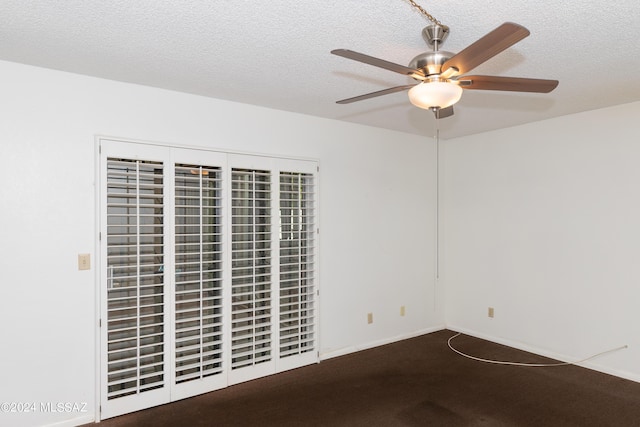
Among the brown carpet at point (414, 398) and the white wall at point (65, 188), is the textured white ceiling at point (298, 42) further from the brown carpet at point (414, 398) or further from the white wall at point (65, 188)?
the brown carpet at point (414, 398)

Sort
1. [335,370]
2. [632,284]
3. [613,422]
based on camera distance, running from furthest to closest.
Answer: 1. [335,370]
2. [632,284]
3. [613,422]

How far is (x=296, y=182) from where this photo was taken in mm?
3742

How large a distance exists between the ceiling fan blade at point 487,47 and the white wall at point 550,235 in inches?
107

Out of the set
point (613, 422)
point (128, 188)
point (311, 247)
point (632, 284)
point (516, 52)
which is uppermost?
point (516, 52)

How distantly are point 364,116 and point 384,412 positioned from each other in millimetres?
2695

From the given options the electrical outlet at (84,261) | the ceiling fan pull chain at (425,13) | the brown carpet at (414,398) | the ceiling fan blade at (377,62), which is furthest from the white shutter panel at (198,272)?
the ceiling fan pull chain at (425,13)

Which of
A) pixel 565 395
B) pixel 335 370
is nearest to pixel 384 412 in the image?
pixel 335 370

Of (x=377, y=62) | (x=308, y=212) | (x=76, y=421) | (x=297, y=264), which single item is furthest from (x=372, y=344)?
(x=377, y=62)

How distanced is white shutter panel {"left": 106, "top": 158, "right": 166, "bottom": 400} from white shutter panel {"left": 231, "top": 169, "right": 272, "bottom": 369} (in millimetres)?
614

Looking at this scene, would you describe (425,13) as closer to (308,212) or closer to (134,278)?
(308,212)

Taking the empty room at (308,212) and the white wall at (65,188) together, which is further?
the white wall at (65,188)

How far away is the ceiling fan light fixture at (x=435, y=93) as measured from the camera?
1.75 m

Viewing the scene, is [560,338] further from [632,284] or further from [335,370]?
[335,370]

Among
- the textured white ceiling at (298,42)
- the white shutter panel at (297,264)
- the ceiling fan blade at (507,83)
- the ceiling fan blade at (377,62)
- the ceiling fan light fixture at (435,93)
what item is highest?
the textured white ceiling at (298,42)
